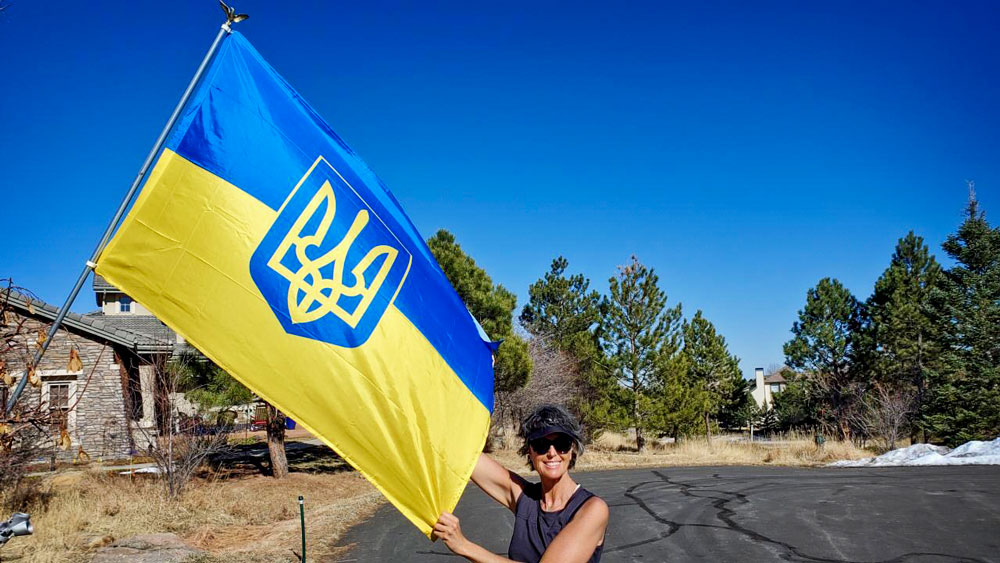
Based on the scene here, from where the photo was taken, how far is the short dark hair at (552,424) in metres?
2.89

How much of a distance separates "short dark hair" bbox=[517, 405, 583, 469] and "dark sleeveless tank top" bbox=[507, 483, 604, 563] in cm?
16

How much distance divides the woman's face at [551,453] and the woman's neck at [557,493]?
4 cm

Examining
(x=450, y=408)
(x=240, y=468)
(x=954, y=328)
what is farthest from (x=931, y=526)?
(x=954, y=328)

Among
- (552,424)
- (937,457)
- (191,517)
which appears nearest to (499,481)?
(552,424)

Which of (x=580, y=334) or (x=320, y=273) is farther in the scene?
(x=580, y=334)

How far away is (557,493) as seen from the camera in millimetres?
2904

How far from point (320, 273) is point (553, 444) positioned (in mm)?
1322

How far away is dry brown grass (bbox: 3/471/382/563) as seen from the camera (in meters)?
9.86

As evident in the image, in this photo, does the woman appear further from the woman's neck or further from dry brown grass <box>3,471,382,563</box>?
dry brown grass <box>3,471,382,563</box>

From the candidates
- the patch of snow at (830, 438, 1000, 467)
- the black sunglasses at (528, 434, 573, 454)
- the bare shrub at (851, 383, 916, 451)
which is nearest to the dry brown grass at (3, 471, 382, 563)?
the black sunglasses at (528, 434, 573, 454)

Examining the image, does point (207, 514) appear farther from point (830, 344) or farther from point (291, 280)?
point (830, 344)

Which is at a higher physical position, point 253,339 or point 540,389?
point 540,389

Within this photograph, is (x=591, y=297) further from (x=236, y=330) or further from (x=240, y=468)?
(x=236, y=330)

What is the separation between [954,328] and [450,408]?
120 feet
